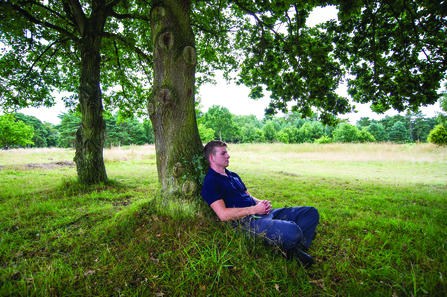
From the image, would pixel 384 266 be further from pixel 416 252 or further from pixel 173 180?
pixel 173 180

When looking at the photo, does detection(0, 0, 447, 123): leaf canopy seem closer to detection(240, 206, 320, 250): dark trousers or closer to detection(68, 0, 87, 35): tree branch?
detection(68, 0, 87, 35): tree branch

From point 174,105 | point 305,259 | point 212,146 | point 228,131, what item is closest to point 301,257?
point 305,259

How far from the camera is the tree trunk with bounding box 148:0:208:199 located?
304 centimetres

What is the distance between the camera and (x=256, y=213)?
2.42 metres

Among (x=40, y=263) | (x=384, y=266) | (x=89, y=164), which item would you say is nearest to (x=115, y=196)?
(x=89, y=164)

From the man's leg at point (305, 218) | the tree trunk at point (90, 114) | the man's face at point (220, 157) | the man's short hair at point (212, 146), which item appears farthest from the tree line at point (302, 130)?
the man's leg at point (305, 218)

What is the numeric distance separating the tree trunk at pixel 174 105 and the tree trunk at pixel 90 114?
354cm

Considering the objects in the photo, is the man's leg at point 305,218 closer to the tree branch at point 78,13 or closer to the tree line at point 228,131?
the tree branch at point 78,13

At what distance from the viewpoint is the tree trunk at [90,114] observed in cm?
551

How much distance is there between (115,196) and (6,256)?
100 inches

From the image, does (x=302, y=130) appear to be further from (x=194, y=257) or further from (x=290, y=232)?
(x=194, y=257)

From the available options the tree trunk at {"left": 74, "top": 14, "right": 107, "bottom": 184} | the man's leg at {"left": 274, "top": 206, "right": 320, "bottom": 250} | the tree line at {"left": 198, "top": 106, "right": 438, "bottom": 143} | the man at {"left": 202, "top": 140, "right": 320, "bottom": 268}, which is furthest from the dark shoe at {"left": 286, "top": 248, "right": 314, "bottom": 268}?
the tree line at {"left": 198, "top": 106, "right": 438, "bottom": 143}

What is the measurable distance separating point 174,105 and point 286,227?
2.45 metres

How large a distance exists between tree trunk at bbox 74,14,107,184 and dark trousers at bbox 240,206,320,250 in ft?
17.2
